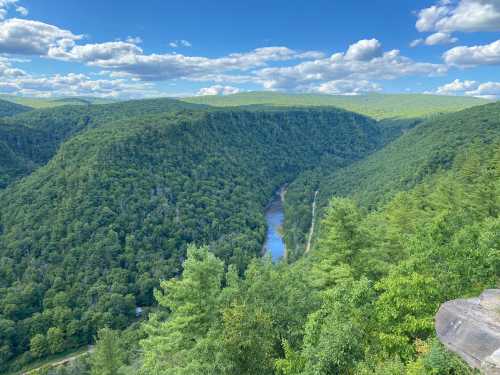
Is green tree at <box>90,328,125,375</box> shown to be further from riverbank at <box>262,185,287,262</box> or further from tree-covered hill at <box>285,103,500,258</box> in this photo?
tree-covered hill at <box>285,103,500,258</box>

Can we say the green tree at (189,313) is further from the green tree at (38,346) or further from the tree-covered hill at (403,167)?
the tree-covered hill at (403,167)

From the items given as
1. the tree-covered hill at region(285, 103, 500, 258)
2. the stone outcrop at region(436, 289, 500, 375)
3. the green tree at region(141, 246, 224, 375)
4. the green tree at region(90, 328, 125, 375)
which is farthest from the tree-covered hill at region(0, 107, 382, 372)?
the stone outcrop at region(436, 289, 500, 375)

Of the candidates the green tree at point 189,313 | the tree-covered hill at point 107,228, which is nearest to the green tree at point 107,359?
the green tree at point 189,313

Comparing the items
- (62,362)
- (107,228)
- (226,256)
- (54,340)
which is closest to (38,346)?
(54,340)

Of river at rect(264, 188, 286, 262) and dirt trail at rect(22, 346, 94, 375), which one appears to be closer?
dirt trail at rect(22, 346, 94, 375)

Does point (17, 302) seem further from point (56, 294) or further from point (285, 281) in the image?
point (285, 281)

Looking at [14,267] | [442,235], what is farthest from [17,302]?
[442,235]
